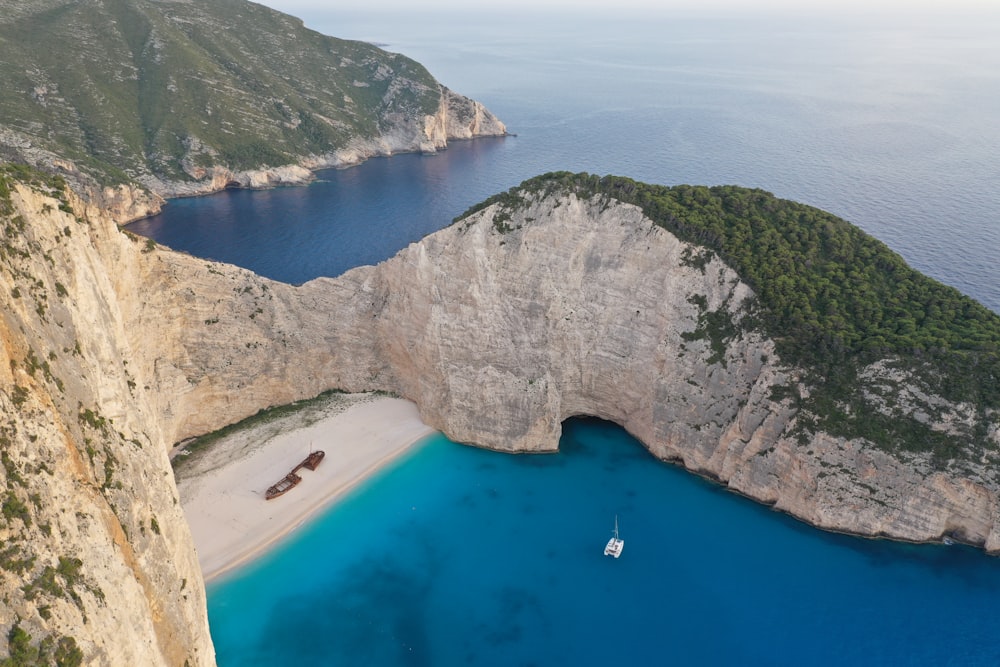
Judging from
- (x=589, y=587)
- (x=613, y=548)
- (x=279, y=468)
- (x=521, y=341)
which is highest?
(x=521, y=341)

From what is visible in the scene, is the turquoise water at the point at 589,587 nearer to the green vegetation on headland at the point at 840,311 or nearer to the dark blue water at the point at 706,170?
the green vegetation on headland at the point at 840,311

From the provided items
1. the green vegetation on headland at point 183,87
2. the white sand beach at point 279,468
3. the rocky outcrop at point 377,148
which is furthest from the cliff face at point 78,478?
the rocky outcrop at point 377,148

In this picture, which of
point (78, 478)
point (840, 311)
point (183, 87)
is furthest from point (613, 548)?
point (183, 87)

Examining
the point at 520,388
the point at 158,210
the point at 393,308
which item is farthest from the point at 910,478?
the point at 158,210

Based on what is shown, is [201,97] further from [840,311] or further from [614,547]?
[840,311]

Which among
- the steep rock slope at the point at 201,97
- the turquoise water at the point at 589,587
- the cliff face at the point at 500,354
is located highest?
the steep rock slope at the point at 201,97

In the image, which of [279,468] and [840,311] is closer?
[840,311]

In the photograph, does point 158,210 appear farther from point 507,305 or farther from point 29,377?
point 29,377
